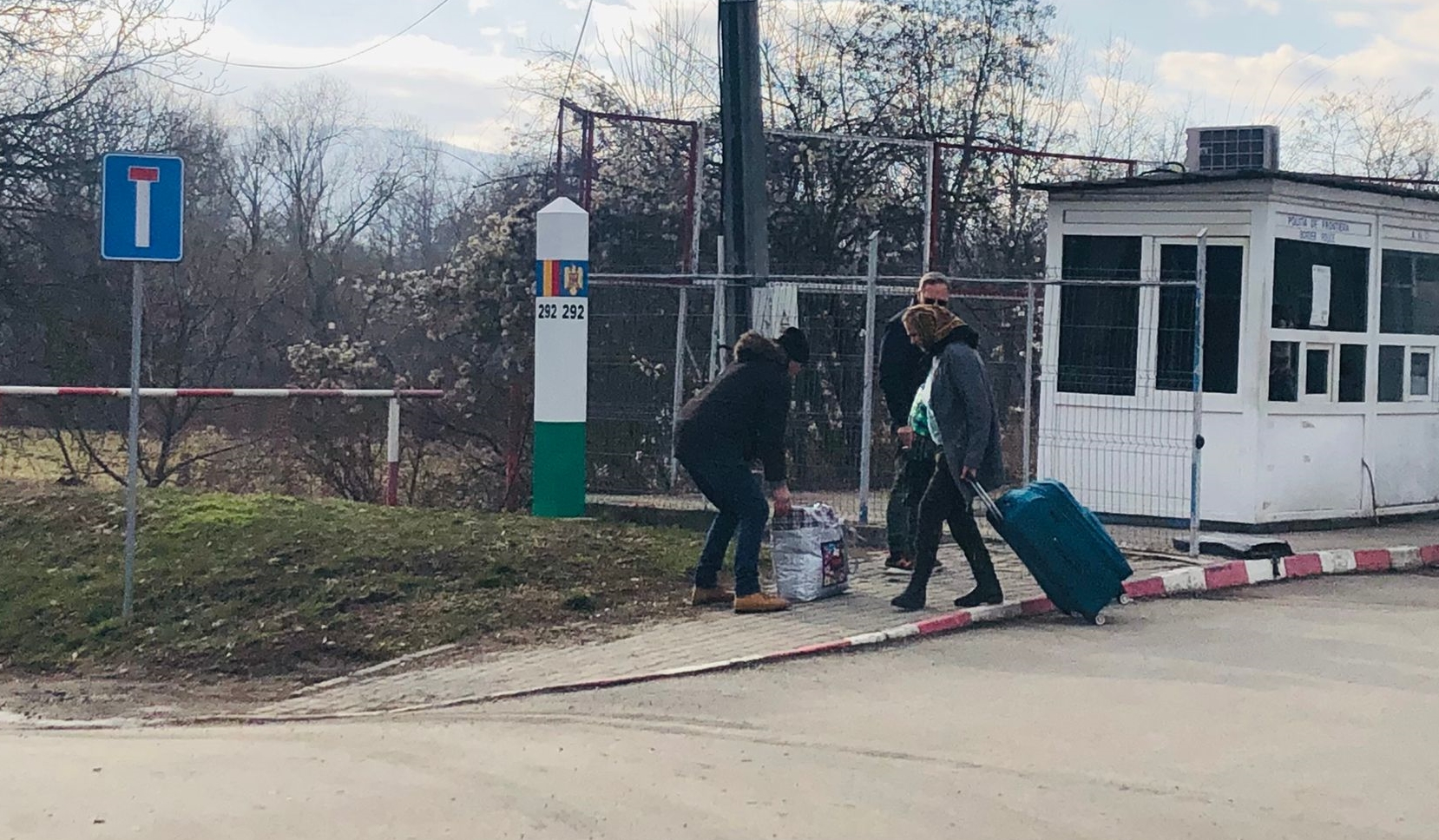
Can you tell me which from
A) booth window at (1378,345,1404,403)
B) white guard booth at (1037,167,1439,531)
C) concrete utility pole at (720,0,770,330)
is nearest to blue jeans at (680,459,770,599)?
concrete utility pole at (720,0,770,330)

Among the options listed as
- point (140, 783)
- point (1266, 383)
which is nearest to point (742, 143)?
point (1266, 383)

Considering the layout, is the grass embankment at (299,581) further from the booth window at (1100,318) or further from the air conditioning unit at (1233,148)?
the air conditioning unit at (1233,148)

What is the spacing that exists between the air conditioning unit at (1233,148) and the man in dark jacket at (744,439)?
6.24m

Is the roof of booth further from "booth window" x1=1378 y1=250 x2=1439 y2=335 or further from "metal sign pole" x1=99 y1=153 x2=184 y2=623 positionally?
"metal sign pole" x1=99 y1=153 x2=184 y2=623

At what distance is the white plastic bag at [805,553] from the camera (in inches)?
373

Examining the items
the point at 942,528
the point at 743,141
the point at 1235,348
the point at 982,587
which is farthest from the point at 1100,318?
the point at 942,528

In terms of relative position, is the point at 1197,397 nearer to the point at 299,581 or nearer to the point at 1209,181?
the point at 1209,181

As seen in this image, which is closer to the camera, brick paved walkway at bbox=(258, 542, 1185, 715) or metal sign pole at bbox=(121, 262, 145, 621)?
brick paved walkway at bbox=(258, 542, 1185, 715)

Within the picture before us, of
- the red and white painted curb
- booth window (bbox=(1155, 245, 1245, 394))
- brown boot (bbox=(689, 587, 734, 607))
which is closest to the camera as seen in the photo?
the red and white painted curb

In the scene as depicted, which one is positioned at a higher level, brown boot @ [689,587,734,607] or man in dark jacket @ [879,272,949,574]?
man in dark jacket @ [879,272,949,574]

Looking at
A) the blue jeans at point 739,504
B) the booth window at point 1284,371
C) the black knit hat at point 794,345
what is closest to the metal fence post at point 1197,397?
the booth window at point 1284,371

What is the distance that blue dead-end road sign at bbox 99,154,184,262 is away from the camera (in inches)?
356

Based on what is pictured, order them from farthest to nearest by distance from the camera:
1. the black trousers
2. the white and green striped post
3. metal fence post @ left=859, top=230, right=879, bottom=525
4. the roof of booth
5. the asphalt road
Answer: the roof of booth → the white and green striped post → metal fence post @ left=859, top=230, right=879, bottom=525 → the black trousers → the asphalt road

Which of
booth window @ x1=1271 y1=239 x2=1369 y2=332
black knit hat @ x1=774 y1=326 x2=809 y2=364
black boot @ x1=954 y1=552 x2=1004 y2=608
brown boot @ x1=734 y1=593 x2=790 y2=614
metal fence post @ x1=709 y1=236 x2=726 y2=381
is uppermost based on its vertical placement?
booth window @ x1=1271 y1=239 x2=1369 y2=332
